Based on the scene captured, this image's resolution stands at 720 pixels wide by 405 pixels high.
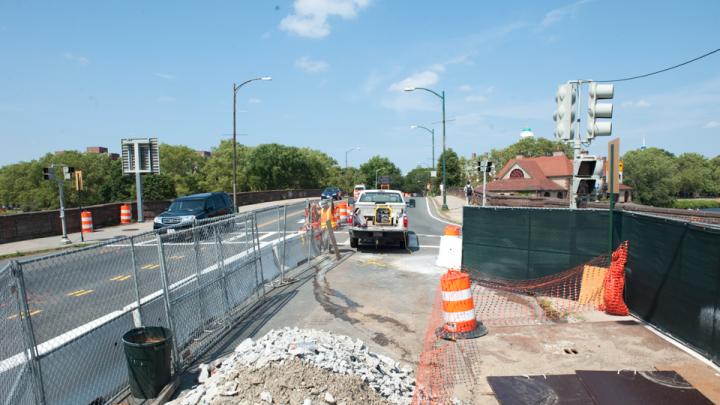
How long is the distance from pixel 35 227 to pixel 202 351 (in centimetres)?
1884

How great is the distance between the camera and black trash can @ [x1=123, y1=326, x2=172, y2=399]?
5031 mm

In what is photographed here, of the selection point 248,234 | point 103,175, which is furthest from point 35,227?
point 103,175

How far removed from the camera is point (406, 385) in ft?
17.5

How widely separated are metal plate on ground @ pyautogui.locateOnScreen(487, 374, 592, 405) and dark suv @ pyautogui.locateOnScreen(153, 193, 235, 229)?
14.7m

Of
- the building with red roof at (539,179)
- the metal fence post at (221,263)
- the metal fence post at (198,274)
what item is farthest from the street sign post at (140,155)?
the building with red roof at (539,179)

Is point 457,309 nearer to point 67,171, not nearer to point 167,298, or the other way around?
point 167,298

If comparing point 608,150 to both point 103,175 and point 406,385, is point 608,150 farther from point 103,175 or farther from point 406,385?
point 103,175

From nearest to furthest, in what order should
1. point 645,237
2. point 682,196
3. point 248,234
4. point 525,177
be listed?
1. point 645,237
2. point 248,234
3. point 525,177
4. point 682,196

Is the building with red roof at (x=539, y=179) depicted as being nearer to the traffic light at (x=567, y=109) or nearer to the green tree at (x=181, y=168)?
the traffic light at (x=567, y=109)

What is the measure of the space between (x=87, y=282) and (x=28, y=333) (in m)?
1.02

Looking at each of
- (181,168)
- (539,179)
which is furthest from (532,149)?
(181,168)

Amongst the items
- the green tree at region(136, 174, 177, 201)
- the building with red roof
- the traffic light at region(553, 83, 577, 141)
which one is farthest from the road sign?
the building with red roof

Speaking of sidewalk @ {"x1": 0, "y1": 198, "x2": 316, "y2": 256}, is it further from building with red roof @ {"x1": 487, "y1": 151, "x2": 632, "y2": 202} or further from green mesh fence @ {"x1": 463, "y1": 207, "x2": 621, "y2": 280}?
building with red roof @ {"x1": 487, "y1": 151, "x2": 632, "y2": 202}

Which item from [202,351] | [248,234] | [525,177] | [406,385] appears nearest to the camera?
[406,385]
